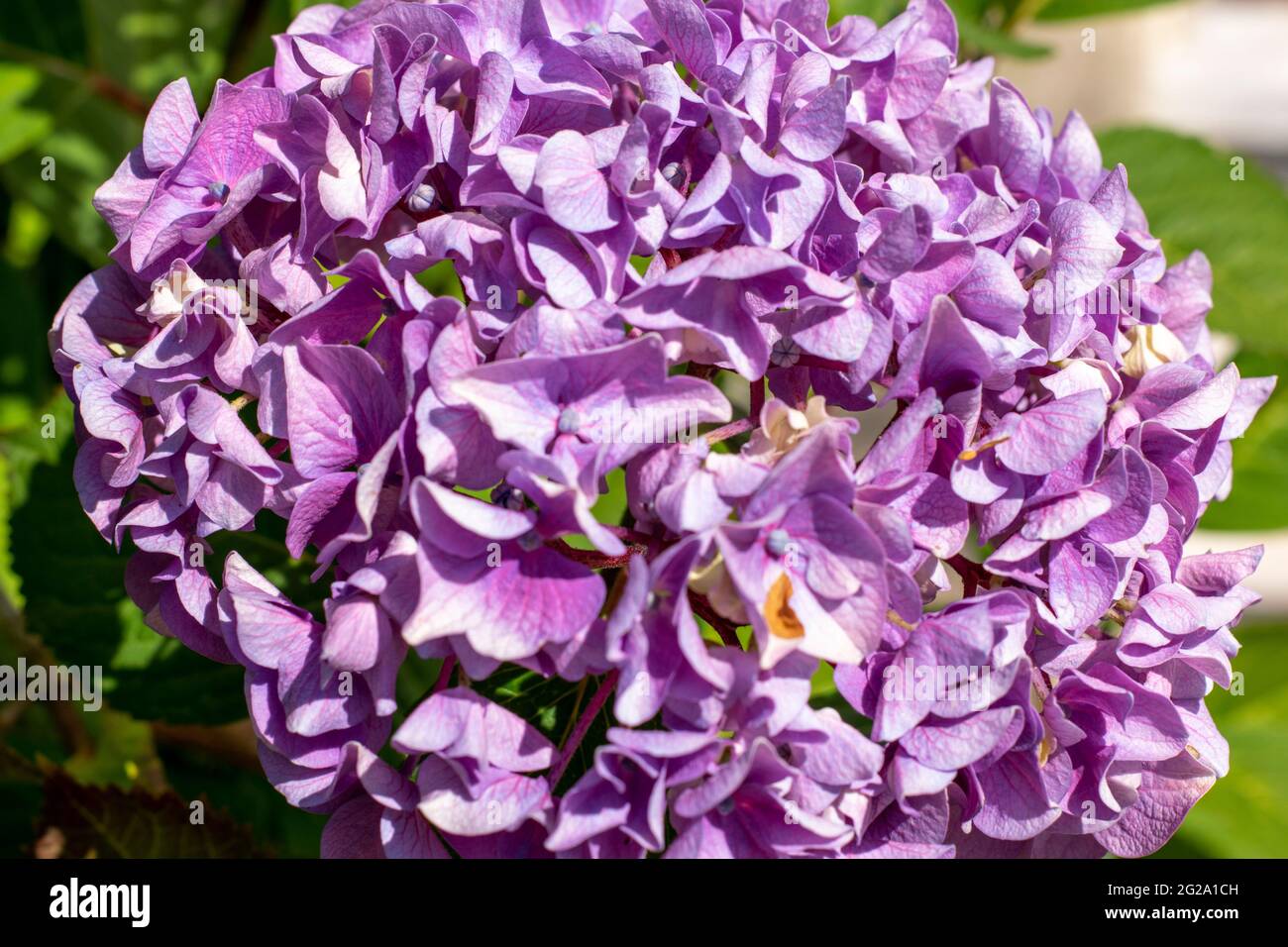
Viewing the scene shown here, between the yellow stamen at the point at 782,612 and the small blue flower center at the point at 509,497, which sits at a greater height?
the small blue flower center at the point at 509,497

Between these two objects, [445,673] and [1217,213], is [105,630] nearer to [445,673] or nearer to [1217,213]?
[445,673]

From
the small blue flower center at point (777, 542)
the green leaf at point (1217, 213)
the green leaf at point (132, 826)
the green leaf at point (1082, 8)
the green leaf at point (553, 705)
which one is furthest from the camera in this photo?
the green leaf at point (1082, 8)

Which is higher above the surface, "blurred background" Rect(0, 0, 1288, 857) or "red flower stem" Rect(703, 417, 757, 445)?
"red flower stem" Rect(703, 417, 757, 445)

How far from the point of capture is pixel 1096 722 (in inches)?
23.3

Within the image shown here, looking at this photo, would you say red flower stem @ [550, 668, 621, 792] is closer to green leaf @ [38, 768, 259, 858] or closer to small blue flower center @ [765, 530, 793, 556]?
small blue flower center @ [765, 530, 793, 556]

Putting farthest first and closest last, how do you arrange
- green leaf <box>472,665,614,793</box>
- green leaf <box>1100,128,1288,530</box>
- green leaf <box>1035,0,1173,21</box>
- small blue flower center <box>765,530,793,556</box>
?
green leaf <box>1035,0,1173,21</box> < green leaf <box>1100,128,1288,530</box> < green leaf <box>472,665,614,793</box> < small blue flower center <box>765,530,793,556</box>

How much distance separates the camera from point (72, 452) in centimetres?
86

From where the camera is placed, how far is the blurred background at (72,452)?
33.1 inches

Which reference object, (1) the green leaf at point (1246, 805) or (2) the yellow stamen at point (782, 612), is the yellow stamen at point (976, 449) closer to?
(2) the yellow stamen at point (782, 612)

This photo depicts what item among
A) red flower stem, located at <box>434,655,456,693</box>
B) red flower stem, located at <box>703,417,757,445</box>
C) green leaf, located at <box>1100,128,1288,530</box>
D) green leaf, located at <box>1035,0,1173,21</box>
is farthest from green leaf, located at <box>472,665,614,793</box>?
green leaf, located at <box>1035,0,1173,21</box>

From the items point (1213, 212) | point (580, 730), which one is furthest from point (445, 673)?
point (1213, 212)

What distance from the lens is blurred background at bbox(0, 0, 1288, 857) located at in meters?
0.84

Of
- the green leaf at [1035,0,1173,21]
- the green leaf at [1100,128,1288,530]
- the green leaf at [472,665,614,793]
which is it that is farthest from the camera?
the green leaf at [1035,0,1173,21]

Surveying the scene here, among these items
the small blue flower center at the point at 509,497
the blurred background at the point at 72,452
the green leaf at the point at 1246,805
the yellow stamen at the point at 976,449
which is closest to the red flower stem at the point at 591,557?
the small blue flower center at the point at 509,497
